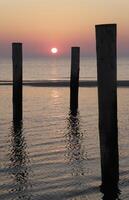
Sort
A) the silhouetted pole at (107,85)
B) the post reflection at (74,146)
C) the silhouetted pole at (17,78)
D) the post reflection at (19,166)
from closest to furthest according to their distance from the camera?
the silhouetted pole at (107,85)
the post reflection at (19,166)
the post reflection at (74,146)
the silhouetted pole at (17,78)

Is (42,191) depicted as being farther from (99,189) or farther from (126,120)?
(126,120)

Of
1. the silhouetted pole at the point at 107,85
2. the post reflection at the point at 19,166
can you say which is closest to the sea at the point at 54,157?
the post reflection at the point at 19,166

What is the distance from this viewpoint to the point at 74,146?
13625 mm

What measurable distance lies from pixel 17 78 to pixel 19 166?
7.70 m

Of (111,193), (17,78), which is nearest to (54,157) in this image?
(111,193)

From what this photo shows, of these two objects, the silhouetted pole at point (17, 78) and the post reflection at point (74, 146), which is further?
the silhouetted pole at point (17, 78)

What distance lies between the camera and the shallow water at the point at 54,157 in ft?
30.1

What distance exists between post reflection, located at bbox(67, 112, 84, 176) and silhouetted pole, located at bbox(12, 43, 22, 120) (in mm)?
2080

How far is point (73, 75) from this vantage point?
76.4 ft

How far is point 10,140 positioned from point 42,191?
5.70m

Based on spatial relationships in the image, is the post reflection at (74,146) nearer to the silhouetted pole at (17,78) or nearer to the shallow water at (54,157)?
the shallow water at (54,157)

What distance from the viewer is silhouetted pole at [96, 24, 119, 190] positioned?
8.76 m

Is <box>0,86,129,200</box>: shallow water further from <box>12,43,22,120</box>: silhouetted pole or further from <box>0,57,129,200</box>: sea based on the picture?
<box>12,43,22,120</box>: silhouetted pole

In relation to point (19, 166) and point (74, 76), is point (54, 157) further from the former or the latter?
point (74, 76)
